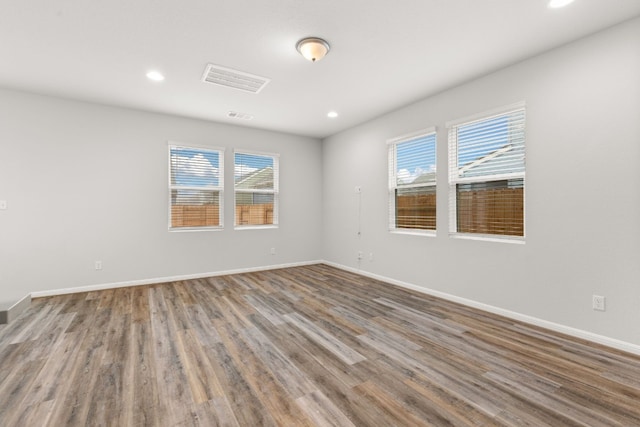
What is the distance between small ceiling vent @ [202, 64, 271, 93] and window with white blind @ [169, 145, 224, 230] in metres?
1.79

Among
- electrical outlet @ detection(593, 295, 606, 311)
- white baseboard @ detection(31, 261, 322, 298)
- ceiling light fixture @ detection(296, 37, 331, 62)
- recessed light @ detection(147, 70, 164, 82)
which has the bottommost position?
white baseboard @ detection(31, 261, 322, 298)

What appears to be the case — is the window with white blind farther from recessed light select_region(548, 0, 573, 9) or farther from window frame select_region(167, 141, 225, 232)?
recessed light select_region(548, 0, 573, 9)

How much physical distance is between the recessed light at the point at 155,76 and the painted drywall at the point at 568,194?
3481mm

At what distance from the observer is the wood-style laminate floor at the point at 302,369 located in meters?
1.66

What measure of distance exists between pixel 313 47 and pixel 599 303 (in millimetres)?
3445

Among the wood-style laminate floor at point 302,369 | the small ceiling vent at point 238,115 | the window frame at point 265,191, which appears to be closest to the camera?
the wood-style laminate floor at point 302,369

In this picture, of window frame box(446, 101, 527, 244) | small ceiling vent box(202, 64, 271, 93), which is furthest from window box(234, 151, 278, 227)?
window frame box(446, 101, 527, 244)

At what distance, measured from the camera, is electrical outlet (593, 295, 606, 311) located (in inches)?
100.0

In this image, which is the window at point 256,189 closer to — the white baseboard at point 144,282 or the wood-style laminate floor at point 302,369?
the white baseboard at point 144,282

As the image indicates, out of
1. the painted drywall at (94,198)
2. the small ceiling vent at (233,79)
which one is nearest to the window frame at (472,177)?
the small ceiling vent at (233,79)

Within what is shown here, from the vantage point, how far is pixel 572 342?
2.55 m

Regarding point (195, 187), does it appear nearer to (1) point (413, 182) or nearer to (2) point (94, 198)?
(2) point (94, 198)

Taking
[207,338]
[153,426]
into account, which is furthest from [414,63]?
[153,426]

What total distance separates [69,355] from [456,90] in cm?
484
